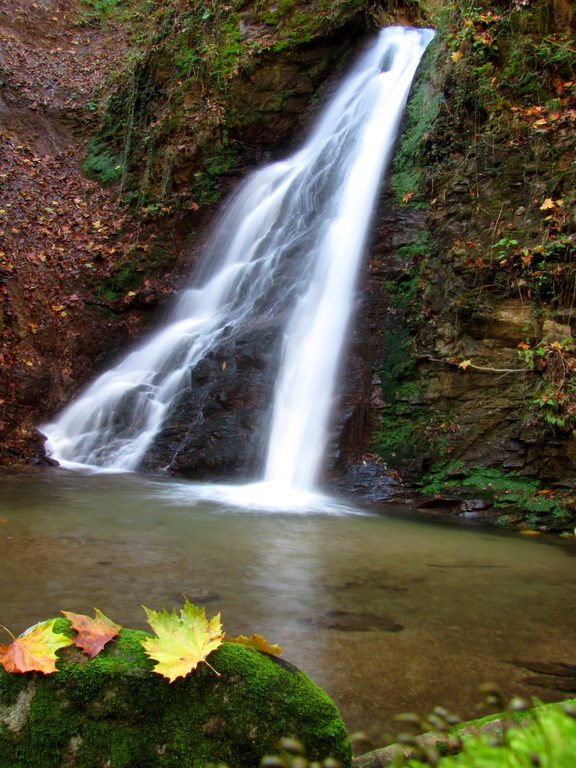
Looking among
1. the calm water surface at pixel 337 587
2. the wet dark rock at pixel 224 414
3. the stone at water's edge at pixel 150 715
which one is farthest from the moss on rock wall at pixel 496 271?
the stone at water's edge at pixel 150 715

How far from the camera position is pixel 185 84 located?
44.9 feet

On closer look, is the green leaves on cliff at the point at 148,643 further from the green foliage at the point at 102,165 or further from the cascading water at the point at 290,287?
the green foliage at the point at 102,165

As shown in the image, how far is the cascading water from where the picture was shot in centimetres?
828

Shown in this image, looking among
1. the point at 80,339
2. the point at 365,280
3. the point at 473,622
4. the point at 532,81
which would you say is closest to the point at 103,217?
the point at 80,339

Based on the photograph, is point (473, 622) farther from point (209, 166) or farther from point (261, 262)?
point (209, 166)

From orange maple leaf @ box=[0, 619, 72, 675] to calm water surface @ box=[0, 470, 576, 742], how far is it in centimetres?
111

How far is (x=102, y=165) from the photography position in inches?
563

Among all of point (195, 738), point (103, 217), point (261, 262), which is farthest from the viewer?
point (103, 217)

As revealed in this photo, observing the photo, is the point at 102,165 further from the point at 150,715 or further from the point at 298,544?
the point at 150,715

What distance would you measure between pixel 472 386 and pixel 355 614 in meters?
4.92

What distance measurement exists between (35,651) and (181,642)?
0.40 metres

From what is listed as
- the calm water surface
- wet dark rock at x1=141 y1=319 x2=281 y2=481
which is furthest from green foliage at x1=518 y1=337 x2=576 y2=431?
wet dark rock at x1=141 y1=319 x2=281 y2=481

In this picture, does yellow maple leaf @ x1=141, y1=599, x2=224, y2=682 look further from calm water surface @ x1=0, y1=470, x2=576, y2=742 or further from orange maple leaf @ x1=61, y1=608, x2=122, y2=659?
calm water surface @ x1=0, y1=470, x2=576, y2=742

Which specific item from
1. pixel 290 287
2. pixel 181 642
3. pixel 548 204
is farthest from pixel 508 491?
pixel 181 642
